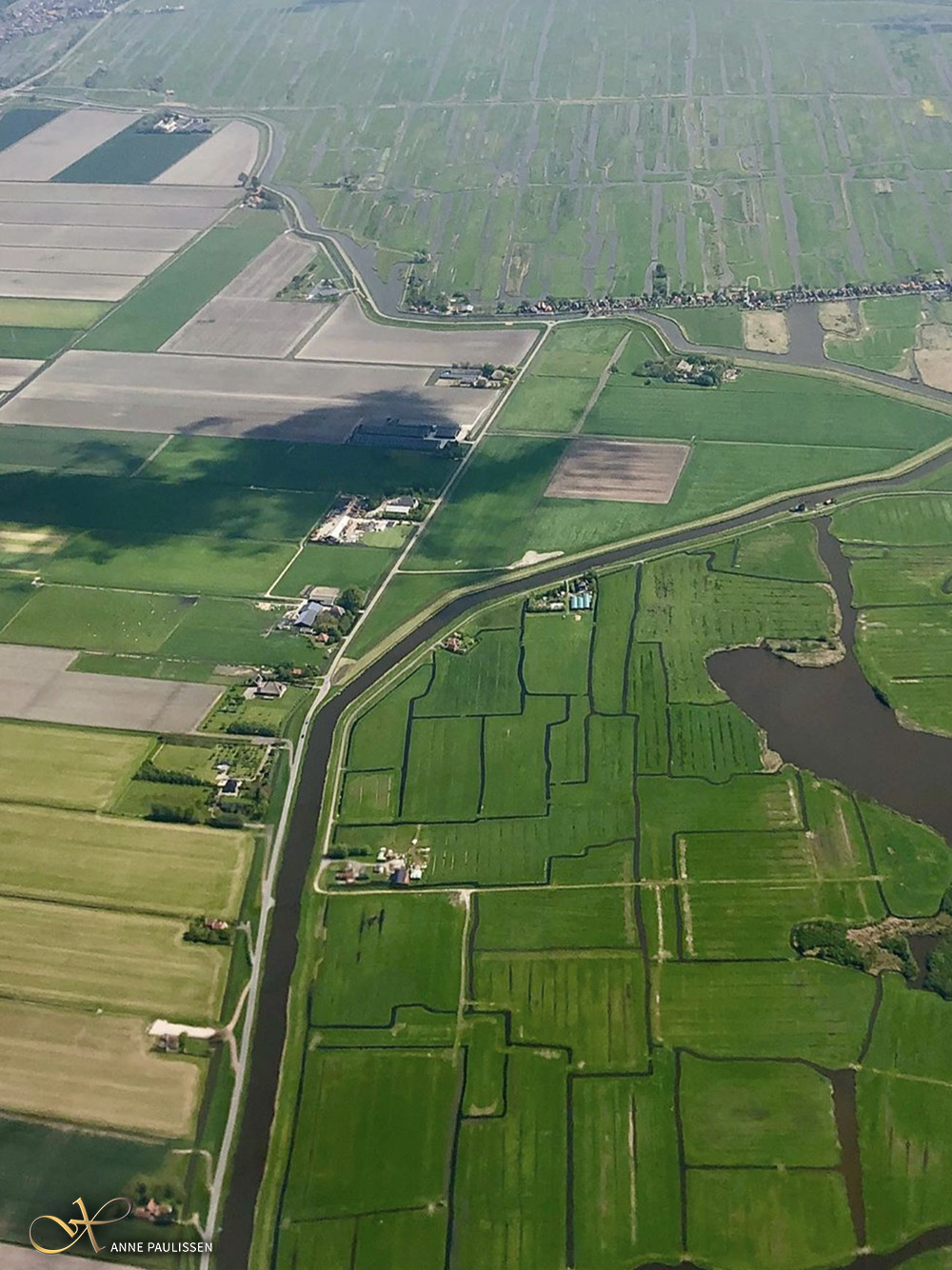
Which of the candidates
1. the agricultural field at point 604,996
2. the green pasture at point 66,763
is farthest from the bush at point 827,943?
the green pasture at point 66,763

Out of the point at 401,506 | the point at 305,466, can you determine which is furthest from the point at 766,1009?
the point at 305,466

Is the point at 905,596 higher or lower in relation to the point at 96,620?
lower

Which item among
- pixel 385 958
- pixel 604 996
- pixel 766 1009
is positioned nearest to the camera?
pixel 766 1009

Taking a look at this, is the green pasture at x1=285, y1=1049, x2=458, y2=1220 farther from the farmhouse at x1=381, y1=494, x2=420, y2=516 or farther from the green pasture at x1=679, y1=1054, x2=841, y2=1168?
the farmhouse at x1=381, y1=494, x2=420, y2=516

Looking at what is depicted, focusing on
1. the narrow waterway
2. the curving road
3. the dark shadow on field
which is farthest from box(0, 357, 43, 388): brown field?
the narrow waterway

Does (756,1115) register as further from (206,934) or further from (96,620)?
(96,620)
